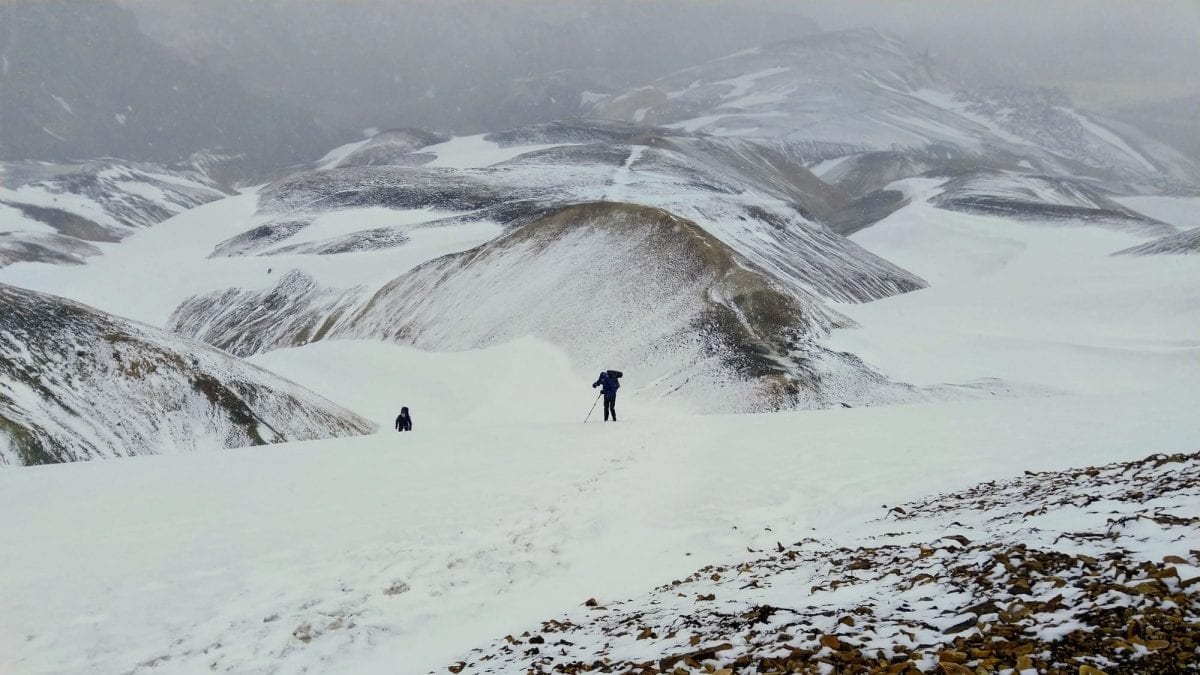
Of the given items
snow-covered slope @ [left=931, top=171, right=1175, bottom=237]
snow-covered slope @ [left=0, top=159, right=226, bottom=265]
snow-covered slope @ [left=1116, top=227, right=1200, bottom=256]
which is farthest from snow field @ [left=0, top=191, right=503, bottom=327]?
snow-covered slope @ [left=931, top=171, right=1175, bottom=237]

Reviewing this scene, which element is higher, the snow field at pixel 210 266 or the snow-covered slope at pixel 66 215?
the snow-covered slope at pixel 66 215

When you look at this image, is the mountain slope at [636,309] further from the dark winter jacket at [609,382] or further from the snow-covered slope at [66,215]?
the snow-covered slope at [66,215]

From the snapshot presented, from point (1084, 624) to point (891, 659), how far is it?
5.11 ft

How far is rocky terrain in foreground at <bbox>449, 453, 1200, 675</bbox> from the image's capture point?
5.91 m

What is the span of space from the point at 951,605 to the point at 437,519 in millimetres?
8624

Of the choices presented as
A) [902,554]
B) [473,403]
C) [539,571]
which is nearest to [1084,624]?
[902,554]

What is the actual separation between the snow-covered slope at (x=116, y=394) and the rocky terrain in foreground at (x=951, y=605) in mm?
21685

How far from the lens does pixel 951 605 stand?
23.4ft

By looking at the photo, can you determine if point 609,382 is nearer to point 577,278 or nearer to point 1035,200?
point 577,278

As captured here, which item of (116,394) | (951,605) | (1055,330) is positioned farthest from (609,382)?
(1055,330)

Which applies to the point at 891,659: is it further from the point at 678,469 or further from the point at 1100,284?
the point at 1100,284

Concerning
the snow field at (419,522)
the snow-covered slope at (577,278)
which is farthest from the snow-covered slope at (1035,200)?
the snow field at (419,522)

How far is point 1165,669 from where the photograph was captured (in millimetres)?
5246

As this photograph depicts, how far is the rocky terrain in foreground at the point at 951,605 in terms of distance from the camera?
591cm
